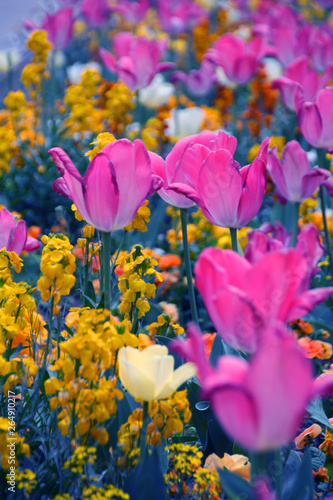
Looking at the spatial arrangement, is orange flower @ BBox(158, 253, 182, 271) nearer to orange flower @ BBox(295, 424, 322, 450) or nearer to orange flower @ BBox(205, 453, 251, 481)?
orange flower @ BBox(295, 424, 322, 450)

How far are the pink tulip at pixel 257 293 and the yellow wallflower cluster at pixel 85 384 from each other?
241mm

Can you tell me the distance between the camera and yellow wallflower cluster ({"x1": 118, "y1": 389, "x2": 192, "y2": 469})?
98 cm

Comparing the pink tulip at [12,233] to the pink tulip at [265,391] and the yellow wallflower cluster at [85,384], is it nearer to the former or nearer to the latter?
the yellow wallflower cluster at [85,384]

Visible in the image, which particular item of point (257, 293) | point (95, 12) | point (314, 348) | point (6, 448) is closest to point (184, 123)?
point (314, 348)

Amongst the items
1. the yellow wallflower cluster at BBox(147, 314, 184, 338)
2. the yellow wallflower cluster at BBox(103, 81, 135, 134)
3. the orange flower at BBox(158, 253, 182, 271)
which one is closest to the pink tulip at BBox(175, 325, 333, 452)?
the yellow wallflower cluster at BBox(147, 314, 184, 338)

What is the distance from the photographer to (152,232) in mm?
2580

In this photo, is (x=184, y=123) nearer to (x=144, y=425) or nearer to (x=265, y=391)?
(x=144, y=425)

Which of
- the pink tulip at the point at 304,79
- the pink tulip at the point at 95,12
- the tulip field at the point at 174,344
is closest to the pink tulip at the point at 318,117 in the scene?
the tulip field at the point at 174,344

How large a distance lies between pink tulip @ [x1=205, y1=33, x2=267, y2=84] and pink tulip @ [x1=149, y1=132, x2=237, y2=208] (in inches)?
76.6

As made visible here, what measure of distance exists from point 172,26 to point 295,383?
16.4 ft

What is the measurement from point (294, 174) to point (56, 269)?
84 centimetres

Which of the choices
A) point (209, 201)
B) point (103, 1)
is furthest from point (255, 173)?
point (103, 1)

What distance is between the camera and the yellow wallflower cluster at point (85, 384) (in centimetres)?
90

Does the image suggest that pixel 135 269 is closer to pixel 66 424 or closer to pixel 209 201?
pixel 209 201
